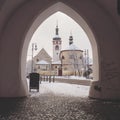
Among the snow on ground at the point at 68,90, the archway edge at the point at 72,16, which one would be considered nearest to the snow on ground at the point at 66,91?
the snow on ground at the point at 68,90

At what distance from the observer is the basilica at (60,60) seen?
7507 centimetres

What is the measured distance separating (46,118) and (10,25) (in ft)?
24.2

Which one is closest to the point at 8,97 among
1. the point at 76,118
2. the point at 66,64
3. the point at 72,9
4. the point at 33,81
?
the point at 33,81

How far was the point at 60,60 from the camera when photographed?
89.8 meters

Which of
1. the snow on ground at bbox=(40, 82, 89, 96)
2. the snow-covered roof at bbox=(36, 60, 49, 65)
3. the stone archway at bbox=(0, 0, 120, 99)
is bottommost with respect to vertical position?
the snow on ground at bbox=(40, 82, 89, 96)

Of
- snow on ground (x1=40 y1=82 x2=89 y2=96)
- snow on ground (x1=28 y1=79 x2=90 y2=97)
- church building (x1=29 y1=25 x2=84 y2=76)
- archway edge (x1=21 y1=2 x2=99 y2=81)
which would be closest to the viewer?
archway edge (x1=21 y1=2 x2=99 y2=81)

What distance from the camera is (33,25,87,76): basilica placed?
2955 inches

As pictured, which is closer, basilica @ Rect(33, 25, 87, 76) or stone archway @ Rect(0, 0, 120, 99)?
stone archway @ Rect(0, 0, 120, 99)

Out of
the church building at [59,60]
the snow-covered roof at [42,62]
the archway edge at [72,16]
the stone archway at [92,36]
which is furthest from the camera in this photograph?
the snow-covered roof at [42,62]

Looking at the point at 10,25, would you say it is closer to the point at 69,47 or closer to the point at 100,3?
the point at 100,3

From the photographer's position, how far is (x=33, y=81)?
55.5ft

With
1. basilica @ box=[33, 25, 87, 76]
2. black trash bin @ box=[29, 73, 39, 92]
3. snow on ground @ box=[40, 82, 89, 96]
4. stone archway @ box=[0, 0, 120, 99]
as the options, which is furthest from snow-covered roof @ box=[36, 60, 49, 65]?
stone archway @ box=[0, 0, 120, 99]

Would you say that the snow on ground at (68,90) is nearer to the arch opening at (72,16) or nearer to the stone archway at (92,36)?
the arch opening at (72,16)

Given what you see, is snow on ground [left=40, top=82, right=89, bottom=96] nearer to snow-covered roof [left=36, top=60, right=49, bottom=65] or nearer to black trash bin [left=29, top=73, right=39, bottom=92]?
black trash bin [left=29, top=73, right=39, bottom=92]
